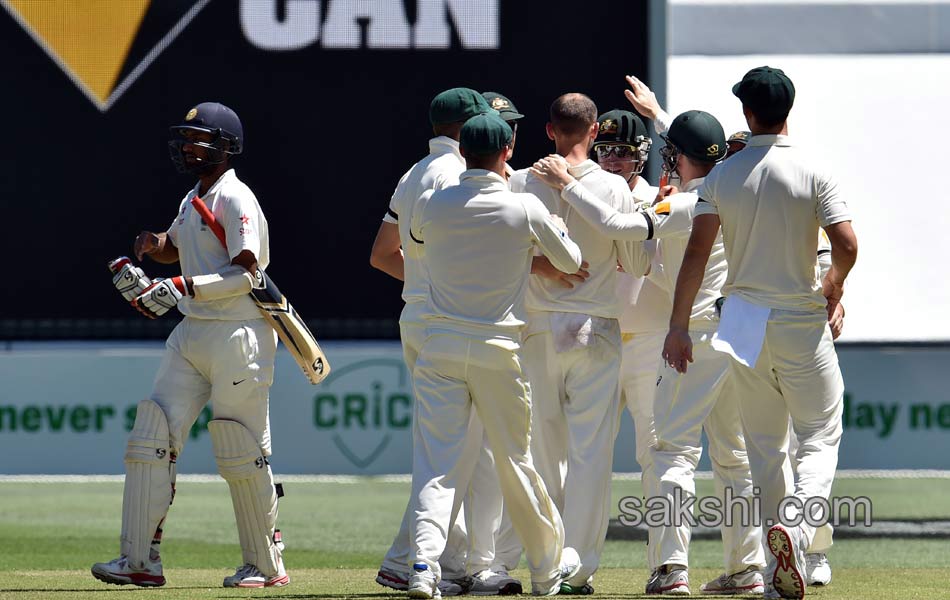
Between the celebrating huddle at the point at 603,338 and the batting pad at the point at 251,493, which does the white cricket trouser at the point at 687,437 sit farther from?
the batting pad at the point at 251,493

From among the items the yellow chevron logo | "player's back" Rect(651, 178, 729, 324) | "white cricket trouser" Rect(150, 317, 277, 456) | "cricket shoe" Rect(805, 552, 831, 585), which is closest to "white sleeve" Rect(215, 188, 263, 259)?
"white cricket trouser" Rect(150, 317, 277, 456)

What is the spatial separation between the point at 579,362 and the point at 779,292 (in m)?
0.96

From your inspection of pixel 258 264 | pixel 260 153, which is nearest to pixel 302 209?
pixel 260 153

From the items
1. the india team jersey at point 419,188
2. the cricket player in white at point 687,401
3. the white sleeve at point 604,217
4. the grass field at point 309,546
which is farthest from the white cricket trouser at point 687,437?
the india team jersey at point 419,188

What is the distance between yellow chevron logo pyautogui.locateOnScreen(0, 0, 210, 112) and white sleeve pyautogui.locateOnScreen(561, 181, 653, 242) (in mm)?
5053

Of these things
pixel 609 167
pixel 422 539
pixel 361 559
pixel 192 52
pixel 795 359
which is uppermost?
pixel 192 52

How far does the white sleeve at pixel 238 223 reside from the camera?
271 inches

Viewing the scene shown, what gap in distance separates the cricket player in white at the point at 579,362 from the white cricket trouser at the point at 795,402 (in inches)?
27.6

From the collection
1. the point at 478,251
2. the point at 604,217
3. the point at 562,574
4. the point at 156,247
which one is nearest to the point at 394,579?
the point at 562,574

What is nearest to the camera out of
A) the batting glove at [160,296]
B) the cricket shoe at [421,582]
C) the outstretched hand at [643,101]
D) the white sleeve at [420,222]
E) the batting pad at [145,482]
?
the cricket shoe at [421,582]

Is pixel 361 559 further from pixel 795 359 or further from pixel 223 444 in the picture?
pixel 795 359

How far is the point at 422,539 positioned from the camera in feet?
19.6

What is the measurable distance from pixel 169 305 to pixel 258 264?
0.48 meters

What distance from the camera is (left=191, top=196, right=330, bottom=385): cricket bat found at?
6.94 m
